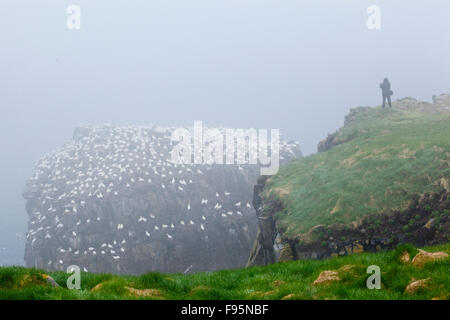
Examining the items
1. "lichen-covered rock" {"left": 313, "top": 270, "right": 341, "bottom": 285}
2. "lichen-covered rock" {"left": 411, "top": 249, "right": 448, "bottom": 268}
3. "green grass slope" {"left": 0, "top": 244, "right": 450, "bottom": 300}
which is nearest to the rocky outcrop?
"green grass slope" {"left": 0, "top": 244, "right": 450, "bottom": 300}

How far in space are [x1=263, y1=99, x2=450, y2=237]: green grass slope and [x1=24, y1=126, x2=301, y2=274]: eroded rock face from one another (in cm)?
2009

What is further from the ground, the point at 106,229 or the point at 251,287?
the point at 251,287

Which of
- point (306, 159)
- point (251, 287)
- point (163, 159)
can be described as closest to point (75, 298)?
point (251, 287)

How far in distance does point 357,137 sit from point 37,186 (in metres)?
57.6

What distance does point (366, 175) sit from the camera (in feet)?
88.5

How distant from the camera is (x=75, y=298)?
25.6ft

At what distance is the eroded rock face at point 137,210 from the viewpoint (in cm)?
5000

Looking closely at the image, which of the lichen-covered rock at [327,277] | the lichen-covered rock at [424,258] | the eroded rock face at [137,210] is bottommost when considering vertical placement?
the eroded rock face at [137,210]

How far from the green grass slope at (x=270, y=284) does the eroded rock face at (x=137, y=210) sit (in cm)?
3943

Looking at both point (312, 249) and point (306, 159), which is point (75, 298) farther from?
point (306, 159)

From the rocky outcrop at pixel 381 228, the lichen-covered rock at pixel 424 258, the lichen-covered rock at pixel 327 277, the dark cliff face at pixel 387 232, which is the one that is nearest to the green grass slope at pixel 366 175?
the rocky outcrop at pixel 381 228

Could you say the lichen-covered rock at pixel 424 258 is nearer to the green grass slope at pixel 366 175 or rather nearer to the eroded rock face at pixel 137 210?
the green grass slope at pixel 366 175

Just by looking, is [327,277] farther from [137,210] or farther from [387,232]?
[137,210]
